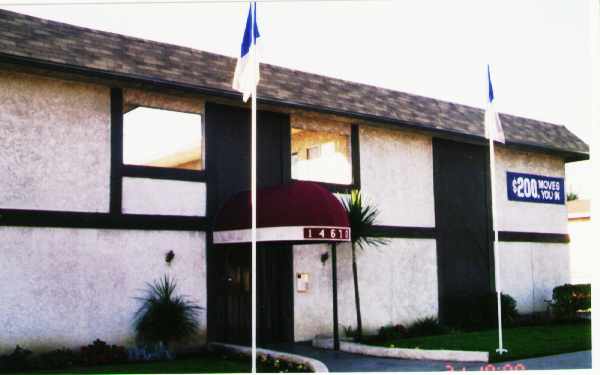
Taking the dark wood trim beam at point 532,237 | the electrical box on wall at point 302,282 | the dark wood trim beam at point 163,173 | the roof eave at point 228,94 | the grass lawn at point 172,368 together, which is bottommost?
the grass lawn at point 172,368

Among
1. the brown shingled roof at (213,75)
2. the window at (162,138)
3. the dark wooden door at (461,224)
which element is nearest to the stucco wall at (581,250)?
the brown shingled roof at (213,75)

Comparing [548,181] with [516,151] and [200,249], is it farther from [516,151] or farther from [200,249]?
[200,249]

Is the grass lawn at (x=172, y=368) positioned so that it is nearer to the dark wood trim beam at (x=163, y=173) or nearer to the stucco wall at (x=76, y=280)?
the stucco wall at (x=76, y=280)

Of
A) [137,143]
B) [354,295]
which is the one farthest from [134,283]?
[354,295]

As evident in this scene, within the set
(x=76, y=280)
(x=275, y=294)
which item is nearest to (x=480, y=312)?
(x=275, y=294)

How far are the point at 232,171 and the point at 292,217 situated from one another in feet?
8.00

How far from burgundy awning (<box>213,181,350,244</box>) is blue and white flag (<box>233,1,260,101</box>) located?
285 centimetres

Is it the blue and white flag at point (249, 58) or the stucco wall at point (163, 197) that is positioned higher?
the blue and white flag at point (249, 58)

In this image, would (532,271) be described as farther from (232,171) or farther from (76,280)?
(76,280)

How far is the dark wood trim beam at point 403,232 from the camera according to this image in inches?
652

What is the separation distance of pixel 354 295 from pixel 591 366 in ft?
19.2

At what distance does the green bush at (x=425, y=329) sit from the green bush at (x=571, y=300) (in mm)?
3904

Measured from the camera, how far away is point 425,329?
16.5 metres

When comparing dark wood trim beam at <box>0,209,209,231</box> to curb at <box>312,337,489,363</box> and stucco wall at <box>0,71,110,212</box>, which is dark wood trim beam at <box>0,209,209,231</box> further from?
curb at <box>312,337,489,363</box>
